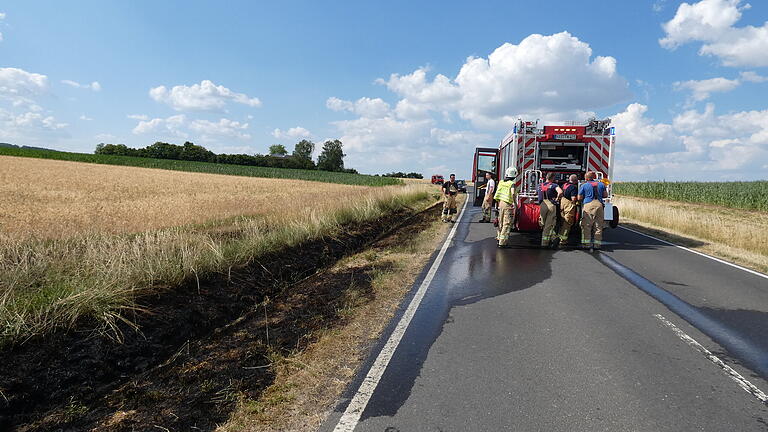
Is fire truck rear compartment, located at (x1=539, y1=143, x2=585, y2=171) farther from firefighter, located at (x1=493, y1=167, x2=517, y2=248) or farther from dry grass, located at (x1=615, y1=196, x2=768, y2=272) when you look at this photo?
dry grass, located at (x1=615, y1=196, x2=768, y2=272)

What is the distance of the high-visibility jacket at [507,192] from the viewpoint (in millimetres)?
10656

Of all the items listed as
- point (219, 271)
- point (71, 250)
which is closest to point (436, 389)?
point (219, 271)

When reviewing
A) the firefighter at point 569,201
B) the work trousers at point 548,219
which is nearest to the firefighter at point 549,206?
the work trousers at point 548,219

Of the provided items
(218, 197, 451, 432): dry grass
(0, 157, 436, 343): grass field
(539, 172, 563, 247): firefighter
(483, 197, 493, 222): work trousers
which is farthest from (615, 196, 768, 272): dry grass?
(0, 157, 436, 343): grass field

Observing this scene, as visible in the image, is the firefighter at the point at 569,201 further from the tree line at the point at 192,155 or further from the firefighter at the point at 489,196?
the tree line at the point at 192,155

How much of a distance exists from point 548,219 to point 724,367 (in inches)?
276

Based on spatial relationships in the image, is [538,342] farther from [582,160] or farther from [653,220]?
[653,220]

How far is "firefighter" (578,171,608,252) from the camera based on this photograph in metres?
10.6

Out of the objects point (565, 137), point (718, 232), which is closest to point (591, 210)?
point (565, 137)

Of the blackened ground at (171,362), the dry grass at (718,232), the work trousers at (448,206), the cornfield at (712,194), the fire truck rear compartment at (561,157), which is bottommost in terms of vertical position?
the blackened ground at (171,362)

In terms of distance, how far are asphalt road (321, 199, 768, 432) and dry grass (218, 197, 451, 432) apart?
0.60 ft

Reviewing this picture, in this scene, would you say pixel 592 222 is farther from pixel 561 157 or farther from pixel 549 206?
pixel 561 157

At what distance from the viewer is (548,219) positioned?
10.9 metres

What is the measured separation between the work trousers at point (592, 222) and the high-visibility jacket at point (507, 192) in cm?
181
